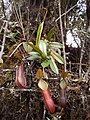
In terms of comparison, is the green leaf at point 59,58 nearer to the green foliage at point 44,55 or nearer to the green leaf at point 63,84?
the green foliage at point 44,55

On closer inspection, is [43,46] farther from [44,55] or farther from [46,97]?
[46,97]

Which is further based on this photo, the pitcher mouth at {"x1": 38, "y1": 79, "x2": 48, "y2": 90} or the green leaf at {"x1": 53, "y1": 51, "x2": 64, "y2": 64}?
the green leaf at {"x1": 53, "y1": 51, "x2": 64, "y2": 64}

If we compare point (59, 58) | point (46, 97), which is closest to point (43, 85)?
point (46, 97)

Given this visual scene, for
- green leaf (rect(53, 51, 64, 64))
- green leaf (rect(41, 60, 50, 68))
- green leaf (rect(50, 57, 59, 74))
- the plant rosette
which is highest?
green leaf (rect(53, 51, 64, 64))

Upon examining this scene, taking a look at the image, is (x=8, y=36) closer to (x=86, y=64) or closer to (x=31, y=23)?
(x=31, y=23)

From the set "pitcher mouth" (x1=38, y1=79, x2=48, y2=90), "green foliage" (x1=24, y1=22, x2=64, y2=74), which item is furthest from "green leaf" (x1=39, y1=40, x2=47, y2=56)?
"pitcher mouth" (x1=38, y1=79, x2=48, y2=90)

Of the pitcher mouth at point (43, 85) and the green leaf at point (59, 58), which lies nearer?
the pitcher mouth at point (43, 85)

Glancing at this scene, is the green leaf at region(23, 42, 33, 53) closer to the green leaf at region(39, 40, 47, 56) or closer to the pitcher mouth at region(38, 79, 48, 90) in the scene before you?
A: the green leaf at region(39, 40, 47, 56)

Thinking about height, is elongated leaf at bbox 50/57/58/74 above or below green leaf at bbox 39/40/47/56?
below

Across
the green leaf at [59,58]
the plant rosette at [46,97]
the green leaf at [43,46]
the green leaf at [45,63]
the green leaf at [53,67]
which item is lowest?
the plant rosette at [46,97]

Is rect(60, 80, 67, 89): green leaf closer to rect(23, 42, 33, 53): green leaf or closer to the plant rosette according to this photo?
the plant rosette

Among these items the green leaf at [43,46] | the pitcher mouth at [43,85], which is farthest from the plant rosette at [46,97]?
the green leaf at [43,46]
